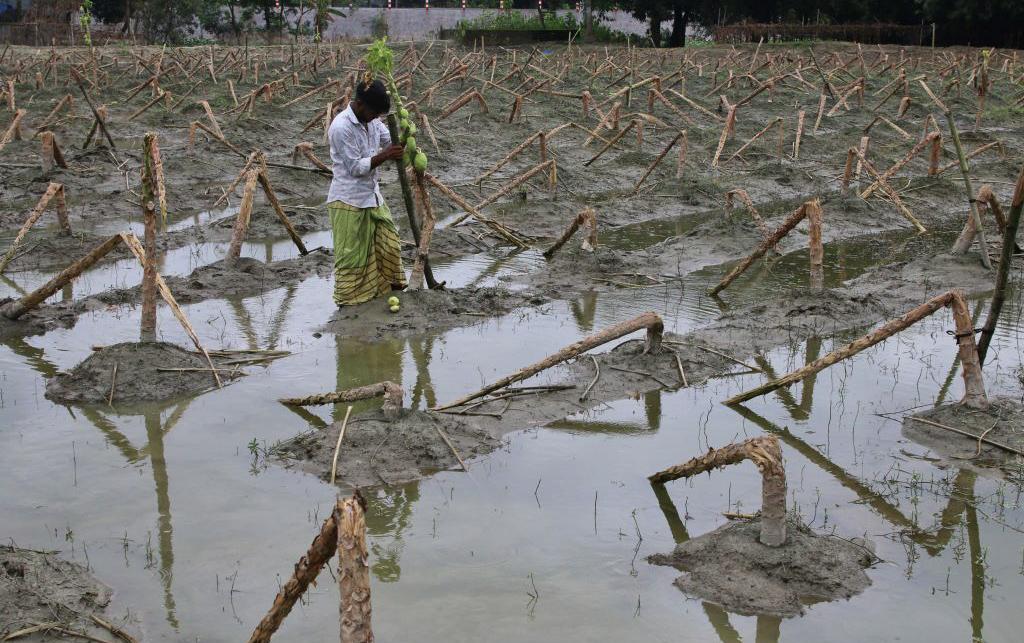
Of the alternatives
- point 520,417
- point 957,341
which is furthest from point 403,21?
point 957,341

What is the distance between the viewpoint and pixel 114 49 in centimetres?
2539

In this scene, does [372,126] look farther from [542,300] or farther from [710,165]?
[710,165]

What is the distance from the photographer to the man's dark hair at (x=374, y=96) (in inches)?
251

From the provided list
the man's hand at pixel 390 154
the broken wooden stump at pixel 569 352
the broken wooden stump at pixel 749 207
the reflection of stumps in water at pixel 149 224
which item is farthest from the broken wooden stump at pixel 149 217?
A: the broken wooden stump at pixel 749 207

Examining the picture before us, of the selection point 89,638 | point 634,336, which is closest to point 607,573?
point 89,638

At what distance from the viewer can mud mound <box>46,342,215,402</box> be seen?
19.6ft

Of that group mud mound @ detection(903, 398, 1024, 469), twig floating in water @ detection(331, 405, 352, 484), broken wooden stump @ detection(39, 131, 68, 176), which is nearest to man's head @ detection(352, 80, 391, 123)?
twig floating in water @ detection(331, 405, 352, 484)

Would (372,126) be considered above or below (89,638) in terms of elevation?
above

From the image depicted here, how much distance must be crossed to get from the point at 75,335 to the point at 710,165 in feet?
30.4

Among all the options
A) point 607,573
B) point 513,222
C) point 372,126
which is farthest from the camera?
point 513,222

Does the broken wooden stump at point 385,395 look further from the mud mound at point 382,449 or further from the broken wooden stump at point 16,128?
the broken wooden stump at point 16,128

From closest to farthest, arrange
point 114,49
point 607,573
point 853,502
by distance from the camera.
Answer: point 607,573 → point 853,502 → point 114,49

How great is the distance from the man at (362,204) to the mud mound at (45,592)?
135 inches

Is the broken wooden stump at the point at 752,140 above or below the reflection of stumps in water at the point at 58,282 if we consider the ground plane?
above
